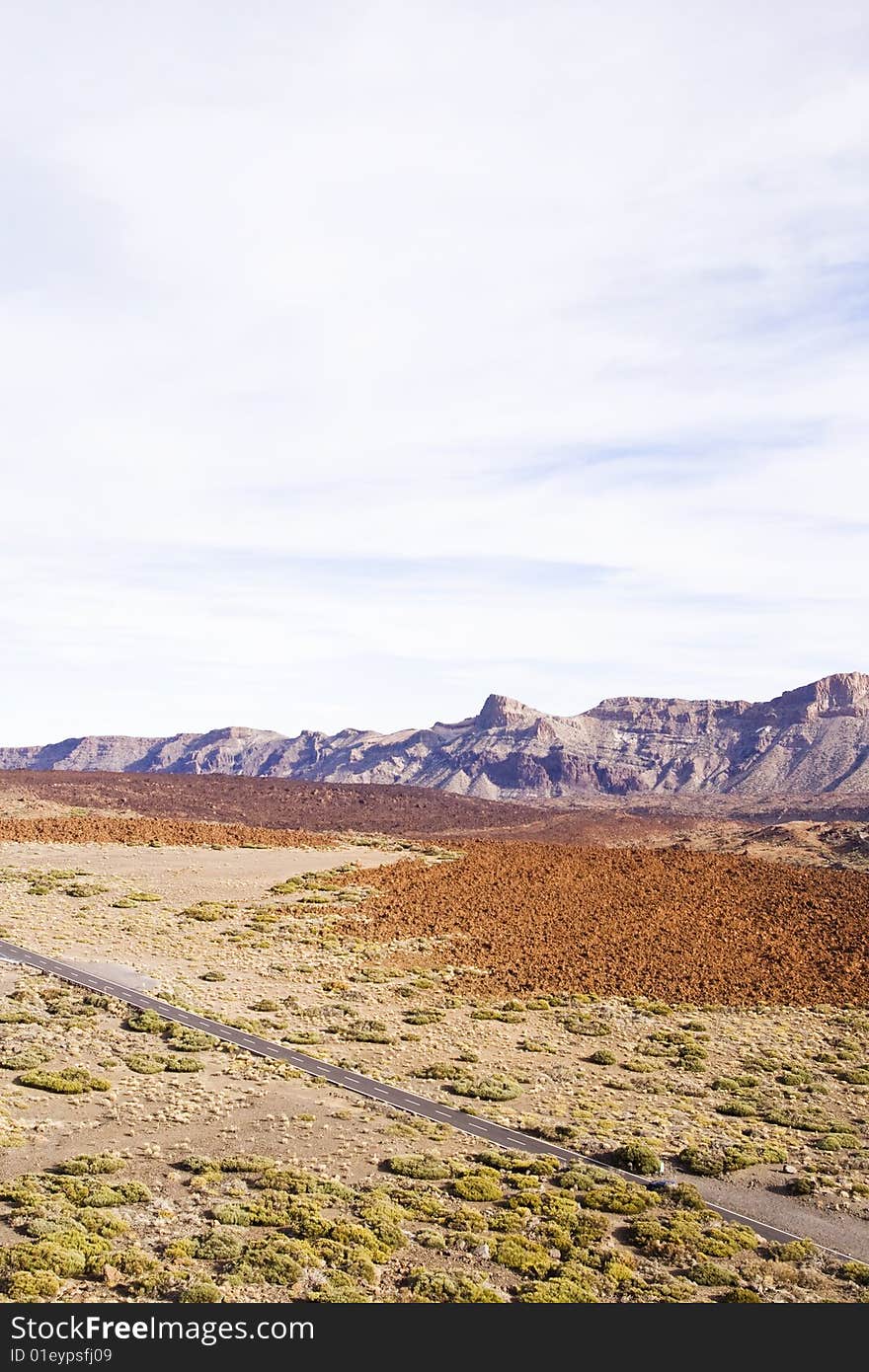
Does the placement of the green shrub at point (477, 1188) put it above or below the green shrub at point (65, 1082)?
below

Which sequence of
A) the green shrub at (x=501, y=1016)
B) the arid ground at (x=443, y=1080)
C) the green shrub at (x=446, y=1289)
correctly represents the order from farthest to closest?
the green shrub at (x=501, y=1016), the arid ground at (x=443, y=1080), the green shrub at (x=446, y=1289)

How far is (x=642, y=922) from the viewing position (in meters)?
68.9

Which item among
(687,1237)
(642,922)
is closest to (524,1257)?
(687,1237)

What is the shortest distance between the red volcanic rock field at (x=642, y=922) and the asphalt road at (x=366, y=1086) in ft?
55.8

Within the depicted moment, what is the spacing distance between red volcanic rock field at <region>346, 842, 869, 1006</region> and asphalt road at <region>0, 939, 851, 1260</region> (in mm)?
17006

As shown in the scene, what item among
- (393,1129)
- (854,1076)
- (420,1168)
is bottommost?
(854,1076)

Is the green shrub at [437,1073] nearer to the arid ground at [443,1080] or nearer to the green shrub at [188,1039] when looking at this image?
the arid ground at [443,1080]

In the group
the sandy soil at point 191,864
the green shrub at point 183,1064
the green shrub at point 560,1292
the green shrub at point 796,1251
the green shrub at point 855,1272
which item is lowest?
the green shrub at point 796,1251

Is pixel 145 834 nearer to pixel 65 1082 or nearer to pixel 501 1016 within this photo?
pixel 501 1016

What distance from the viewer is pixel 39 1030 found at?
42531 mm

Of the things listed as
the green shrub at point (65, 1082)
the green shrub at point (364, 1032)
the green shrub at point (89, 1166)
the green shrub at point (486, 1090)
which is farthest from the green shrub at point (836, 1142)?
the green shrub at point (65, 1082)

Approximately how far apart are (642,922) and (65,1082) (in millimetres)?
43019

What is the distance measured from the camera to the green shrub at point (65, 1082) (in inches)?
1405

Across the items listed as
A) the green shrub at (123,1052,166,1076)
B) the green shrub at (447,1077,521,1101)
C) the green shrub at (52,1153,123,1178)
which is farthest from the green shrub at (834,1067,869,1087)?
the green shrub at (52,1153,123,1178)
